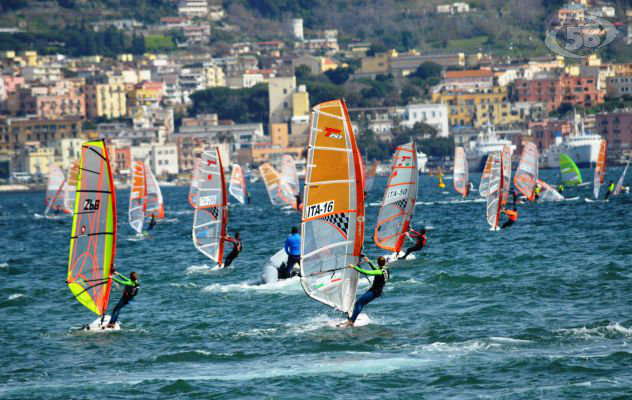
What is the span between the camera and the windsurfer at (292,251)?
1216 inches

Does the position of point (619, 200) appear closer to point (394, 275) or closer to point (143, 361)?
point (394, 275)

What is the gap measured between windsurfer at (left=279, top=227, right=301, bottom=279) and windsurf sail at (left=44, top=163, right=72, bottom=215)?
171 feet

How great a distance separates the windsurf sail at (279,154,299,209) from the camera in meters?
82.0

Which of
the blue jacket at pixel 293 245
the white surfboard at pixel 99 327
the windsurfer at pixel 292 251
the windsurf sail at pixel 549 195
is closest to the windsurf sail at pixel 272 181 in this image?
the windsurf sail at pixel 549 195

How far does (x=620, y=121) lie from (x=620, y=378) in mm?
172175

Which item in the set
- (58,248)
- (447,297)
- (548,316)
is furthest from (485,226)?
(548,316)

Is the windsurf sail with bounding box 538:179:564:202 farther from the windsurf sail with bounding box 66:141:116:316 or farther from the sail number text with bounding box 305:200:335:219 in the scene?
the sail number text with bounding box 305:200:335:219

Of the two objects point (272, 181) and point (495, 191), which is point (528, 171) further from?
point (495, 191)

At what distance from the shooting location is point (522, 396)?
66.2 ft

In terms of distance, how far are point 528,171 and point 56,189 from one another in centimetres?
3043

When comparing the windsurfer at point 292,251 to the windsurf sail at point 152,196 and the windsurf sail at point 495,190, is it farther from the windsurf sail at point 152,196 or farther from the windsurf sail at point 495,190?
the windsurf sail at point 152,196

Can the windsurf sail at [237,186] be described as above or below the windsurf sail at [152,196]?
below

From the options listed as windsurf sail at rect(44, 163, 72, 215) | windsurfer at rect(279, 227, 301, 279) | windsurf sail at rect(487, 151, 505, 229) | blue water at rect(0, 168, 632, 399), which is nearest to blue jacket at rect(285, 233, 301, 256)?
windsurfer at rect(279, 227, 301, 279)

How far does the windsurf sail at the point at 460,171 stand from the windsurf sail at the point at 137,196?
31.3m
